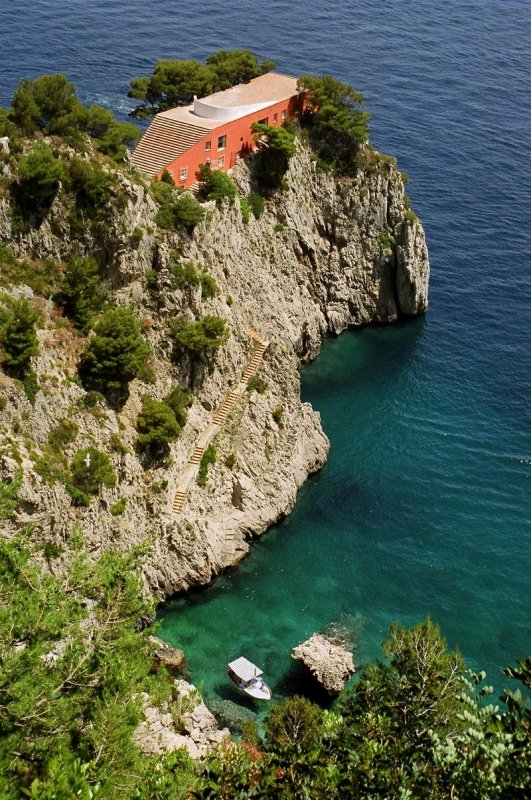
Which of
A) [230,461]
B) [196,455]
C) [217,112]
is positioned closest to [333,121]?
[217,112]

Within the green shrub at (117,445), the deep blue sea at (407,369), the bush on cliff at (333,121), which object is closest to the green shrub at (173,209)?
the green shrub at (117,445)

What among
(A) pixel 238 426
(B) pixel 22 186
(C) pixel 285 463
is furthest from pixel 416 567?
(B) pixel 22 186

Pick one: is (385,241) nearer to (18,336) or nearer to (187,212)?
(187,212)

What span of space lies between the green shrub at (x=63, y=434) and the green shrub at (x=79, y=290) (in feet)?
23.7

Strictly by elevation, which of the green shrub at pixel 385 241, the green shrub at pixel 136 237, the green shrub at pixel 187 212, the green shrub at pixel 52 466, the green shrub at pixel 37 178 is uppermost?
the green shrub at pixel 37 178

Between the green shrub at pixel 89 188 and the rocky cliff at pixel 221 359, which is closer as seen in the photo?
the rocky cliff at pixel 221 359

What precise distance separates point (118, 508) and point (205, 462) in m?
9.21

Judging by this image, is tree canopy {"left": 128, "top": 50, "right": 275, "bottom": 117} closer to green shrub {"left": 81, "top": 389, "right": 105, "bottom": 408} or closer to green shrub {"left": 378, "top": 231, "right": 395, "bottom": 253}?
green shrub {"left": 378, "top": 231, "right": 395, "bottom": 253}

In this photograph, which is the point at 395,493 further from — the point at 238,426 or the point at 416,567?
the point at 238,426

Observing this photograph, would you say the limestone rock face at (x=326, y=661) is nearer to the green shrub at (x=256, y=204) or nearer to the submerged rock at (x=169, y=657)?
the submerged rock at (x=169, y=657)

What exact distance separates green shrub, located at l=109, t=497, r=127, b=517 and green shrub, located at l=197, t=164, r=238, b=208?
26.4 metres

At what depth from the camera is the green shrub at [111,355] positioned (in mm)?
52125

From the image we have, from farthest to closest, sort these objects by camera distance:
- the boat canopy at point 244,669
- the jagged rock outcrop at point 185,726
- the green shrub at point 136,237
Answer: the green shrub at point 136,237 → the boat canopy at point 244,669 → the jagged rock outcrop at point 185,726

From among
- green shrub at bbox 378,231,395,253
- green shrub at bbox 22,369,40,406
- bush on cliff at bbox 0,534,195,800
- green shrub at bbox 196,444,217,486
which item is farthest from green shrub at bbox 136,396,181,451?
green shrub at bbox 378,231,395,253
